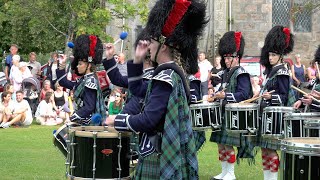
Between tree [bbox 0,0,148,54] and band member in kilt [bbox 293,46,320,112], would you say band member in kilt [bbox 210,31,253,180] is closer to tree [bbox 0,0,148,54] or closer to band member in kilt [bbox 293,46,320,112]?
band member in kilt [bbox 293,46,320,112]

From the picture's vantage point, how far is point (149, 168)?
16.3 feet

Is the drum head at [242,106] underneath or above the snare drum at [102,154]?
above

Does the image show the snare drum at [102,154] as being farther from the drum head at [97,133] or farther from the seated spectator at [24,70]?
the seated spectator at [24,70]

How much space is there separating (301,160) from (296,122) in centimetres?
279

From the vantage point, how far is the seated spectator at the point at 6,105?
15.1 m

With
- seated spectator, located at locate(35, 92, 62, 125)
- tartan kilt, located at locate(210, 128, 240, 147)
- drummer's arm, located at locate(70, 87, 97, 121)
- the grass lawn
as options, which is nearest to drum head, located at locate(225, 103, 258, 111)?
tartan kilt, located at locate(210, 128, 240, 147)

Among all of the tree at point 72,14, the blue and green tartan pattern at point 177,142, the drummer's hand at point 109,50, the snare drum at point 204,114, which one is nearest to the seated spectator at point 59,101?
the tree at point 72,14

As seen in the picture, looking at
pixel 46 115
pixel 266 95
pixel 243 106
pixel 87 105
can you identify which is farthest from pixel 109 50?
pixel 46 115

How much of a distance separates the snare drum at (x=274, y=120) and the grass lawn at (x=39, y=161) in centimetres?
123

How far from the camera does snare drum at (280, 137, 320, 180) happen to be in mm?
4371

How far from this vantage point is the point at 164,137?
15.8 feet

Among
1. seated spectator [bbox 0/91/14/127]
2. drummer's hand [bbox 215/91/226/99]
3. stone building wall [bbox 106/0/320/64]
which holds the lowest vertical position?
seated spectator [bbox 0/91/14/127]

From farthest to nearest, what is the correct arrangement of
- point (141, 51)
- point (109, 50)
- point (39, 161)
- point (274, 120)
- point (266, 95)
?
point (39, 161) → point (266, 95) → point (274, 120) → point (109, 50) → point (141, 51)

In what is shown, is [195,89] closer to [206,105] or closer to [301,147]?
[206,105]
